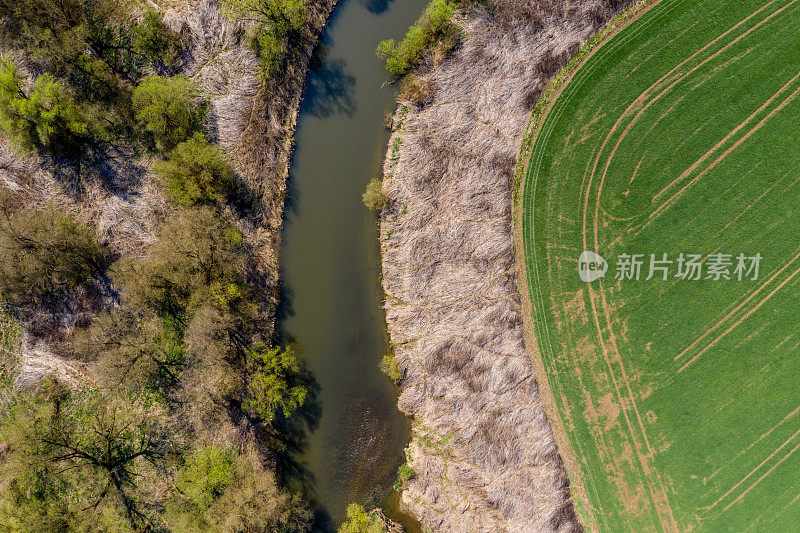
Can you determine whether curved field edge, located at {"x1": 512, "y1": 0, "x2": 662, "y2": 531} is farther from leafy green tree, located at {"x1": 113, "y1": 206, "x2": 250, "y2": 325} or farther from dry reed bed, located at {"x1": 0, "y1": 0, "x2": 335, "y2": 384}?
leafy green tree, located at {"x1": 113, "y1": 206, "x2": 250, "y2": 325}

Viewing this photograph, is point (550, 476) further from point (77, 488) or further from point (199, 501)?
point (77, 488)

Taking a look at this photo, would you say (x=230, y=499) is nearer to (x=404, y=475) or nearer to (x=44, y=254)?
(x=404, y=475)

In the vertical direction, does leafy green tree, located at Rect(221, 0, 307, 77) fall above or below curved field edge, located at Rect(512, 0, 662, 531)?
above

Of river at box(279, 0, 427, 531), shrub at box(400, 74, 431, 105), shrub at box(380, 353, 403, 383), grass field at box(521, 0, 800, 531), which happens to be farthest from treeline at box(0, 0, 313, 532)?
grass field at box(521, 0, 800, 531)

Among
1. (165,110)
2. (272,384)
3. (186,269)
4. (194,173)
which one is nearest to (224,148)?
(194,173)

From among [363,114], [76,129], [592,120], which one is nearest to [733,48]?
[592,120]
